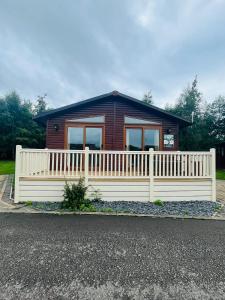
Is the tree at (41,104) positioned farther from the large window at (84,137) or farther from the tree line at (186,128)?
the large window at (84,137)

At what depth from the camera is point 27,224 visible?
361cm

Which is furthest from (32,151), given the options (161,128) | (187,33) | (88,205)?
(187,33)

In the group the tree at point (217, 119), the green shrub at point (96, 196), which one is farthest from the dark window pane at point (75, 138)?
the tree at point (217, 119)

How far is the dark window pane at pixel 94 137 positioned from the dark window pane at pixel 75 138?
31 centimetres

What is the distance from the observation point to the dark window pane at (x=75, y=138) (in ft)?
28.0

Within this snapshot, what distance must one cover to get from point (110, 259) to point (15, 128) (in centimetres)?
2699

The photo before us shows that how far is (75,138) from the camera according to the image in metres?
8.56

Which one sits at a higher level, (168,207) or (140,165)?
(140,165)

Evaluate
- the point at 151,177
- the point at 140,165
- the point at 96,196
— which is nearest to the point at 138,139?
the point at 140,165

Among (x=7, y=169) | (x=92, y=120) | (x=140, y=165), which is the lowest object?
(x=7, y=169)

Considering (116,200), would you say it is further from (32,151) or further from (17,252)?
(17,252)

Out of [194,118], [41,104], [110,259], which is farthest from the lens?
[41,104]

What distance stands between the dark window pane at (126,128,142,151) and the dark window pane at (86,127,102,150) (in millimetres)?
1291

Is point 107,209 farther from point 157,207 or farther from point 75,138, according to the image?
point 75,138
